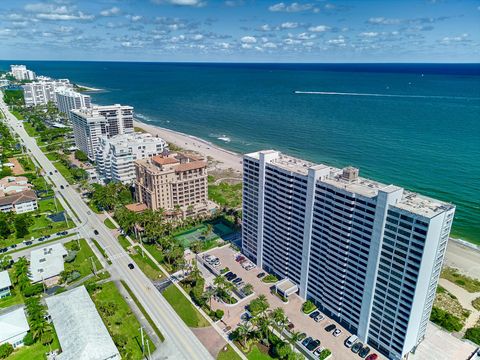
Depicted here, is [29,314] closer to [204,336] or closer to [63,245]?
[63,245]

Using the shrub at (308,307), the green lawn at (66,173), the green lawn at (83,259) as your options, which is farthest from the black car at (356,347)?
the green lawn at (66,173)

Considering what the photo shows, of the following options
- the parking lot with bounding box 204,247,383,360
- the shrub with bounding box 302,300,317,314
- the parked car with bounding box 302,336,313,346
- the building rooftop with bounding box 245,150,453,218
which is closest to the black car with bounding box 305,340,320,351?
the parked car with bounding box 302,336,313,346

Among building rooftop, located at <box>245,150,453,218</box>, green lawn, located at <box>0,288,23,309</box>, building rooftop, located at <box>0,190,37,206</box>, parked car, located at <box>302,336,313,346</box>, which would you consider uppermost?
building rooftop, located at <box>245,150,453,218</box>

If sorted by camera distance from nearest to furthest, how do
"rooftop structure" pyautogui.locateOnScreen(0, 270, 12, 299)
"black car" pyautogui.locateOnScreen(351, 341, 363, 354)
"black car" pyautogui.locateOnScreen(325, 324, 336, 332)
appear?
"black car" pyautogui.locateOnScreen(351, 341, 363, 354) → "black car" pyautogui.locateOnScreen(325, 324, 336, 332) → "rooftop structure" pyautogui.locateOnScreen(0, 270, 12, 299)

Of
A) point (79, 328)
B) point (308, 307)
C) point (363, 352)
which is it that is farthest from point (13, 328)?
point (363, 352)

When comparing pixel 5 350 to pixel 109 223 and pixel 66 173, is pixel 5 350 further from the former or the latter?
pixel 66 173

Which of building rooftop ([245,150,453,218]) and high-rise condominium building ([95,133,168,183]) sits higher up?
building rooftop ([245,150,453,218])

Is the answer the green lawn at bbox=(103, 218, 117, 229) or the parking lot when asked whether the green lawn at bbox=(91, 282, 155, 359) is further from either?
the green lawn at bbox=(103, 218, 117, 229)
